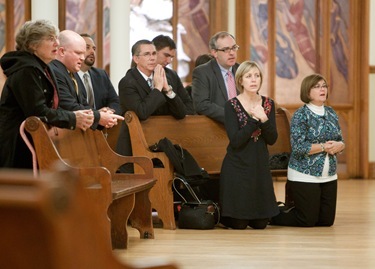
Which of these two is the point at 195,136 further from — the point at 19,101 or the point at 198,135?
the point at 19,101

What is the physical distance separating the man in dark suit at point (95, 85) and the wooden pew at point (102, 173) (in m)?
0.76

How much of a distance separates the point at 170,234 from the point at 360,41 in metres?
6.17

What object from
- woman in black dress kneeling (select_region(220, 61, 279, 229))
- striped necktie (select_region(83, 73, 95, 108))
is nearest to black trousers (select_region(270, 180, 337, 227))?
woman in black dress kneeling (select_region(220, 61, 279, 229))

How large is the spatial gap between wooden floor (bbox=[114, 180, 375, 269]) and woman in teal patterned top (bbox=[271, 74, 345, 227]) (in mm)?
147

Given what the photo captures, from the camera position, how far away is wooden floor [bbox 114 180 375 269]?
496 cm

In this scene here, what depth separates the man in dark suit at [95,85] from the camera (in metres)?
7.18

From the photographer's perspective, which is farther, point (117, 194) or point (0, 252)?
point (117, 194)

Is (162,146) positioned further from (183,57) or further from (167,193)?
(183,57)

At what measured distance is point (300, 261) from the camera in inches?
197

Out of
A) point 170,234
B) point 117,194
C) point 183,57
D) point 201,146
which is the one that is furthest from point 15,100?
point 183,57

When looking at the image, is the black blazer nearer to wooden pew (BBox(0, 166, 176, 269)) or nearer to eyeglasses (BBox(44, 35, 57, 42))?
eyeglasses (BBox(44, 35, 57, 42))

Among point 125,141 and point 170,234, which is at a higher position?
point 125,141

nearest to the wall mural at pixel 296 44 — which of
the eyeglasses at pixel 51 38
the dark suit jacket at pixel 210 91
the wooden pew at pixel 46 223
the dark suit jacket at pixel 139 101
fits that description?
the dark suit jacket at pixel 210 91

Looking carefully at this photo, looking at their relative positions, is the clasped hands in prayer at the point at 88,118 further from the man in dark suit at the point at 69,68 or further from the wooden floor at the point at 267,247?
the wooden floor at the point at 267,247
